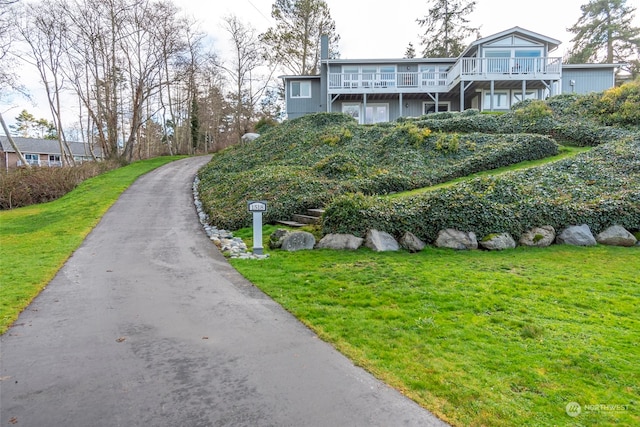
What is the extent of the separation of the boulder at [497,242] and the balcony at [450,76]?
1716 centimetres

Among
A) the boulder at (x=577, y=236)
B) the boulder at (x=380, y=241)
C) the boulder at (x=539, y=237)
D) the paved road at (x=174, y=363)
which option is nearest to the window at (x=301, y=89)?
the boulder at (x=380, y=241)

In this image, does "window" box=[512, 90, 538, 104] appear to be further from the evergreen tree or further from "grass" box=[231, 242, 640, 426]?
"grass" box=[231, 242, 640, 426]

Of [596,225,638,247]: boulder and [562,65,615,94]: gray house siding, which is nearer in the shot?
[596,225,638,247]: boulder

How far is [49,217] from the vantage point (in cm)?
1254

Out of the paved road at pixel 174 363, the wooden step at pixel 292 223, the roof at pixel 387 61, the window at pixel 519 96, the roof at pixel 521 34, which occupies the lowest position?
the paved road at pixel 174 363

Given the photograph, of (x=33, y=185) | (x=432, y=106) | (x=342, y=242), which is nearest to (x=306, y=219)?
(x=342, y=242)

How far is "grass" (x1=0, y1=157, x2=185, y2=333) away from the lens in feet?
18.3

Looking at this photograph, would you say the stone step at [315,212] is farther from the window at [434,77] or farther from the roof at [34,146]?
the roof at [34,146]

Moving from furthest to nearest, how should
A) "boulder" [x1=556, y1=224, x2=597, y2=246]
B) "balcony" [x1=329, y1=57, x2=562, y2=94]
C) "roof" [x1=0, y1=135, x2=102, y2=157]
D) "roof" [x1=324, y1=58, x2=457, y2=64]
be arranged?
"roof" [x1=0, y1=135, x2=102, y2=157] → "roof" [x1=324, y1=58, x2=457, y2=64] → "balcony" [x1=329, y1=57, x2=562, y2=94] → "boulder" [x1=556, y1=224, x2=597, y2=246]

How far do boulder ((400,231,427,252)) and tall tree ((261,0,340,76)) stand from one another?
2854 centimetres

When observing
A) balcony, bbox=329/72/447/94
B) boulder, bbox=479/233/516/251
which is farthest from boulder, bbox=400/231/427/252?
balcony, bbox=329/72/447/94

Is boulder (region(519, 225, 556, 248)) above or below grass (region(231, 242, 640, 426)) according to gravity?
above

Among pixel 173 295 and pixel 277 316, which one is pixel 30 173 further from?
pixel 277 316

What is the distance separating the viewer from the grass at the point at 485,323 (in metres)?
2.86
